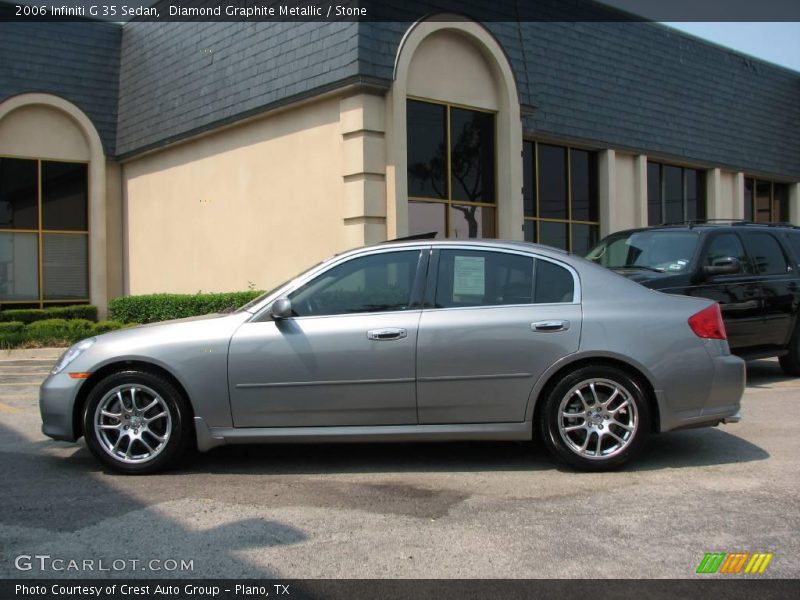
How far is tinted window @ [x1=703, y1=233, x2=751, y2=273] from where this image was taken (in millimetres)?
8602

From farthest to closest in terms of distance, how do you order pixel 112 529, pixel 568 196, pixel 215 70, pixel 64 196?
1. pixel 64 196
2. pixel 568 196
3. pixel 215 70
4. pixel 112 529

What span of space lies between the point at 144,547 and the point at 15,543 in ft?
2.30

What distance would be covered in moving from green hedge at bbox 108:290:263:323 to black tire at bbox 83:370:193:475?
717 centimetres

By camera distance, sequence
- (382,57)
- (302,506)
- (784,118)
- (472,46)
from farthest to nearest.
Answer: (784,118)
(472,46)
(382,57)
(302,506)

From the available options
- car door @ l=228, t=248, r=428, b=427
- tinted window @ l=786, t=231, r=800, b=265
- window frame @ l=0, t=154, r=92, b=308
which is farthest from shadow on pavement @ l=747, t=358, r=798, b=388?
window frame @ l=0, t=154, r=92, b=308

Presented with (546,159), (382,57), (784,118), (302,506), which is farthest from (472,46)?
(784,118)

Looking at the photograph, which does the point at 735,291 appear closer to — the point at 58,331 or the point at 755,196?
the point at 58,331

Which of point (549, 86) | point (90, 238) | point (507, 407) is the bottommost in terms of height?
point (507, 407)

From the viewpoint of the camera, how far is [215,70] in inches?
574

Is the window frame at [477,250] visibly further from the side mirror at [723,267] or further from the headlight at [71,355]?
the side mirror at [723,267]

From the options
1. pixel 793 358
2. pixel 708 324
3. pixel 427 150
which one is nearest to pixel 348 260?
pixel 708 324

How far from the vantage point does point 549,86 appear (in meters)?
15.3

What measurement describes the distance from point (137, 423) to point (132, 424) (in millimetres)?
38

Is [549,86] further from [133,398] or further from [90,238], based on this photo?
[133,398]
